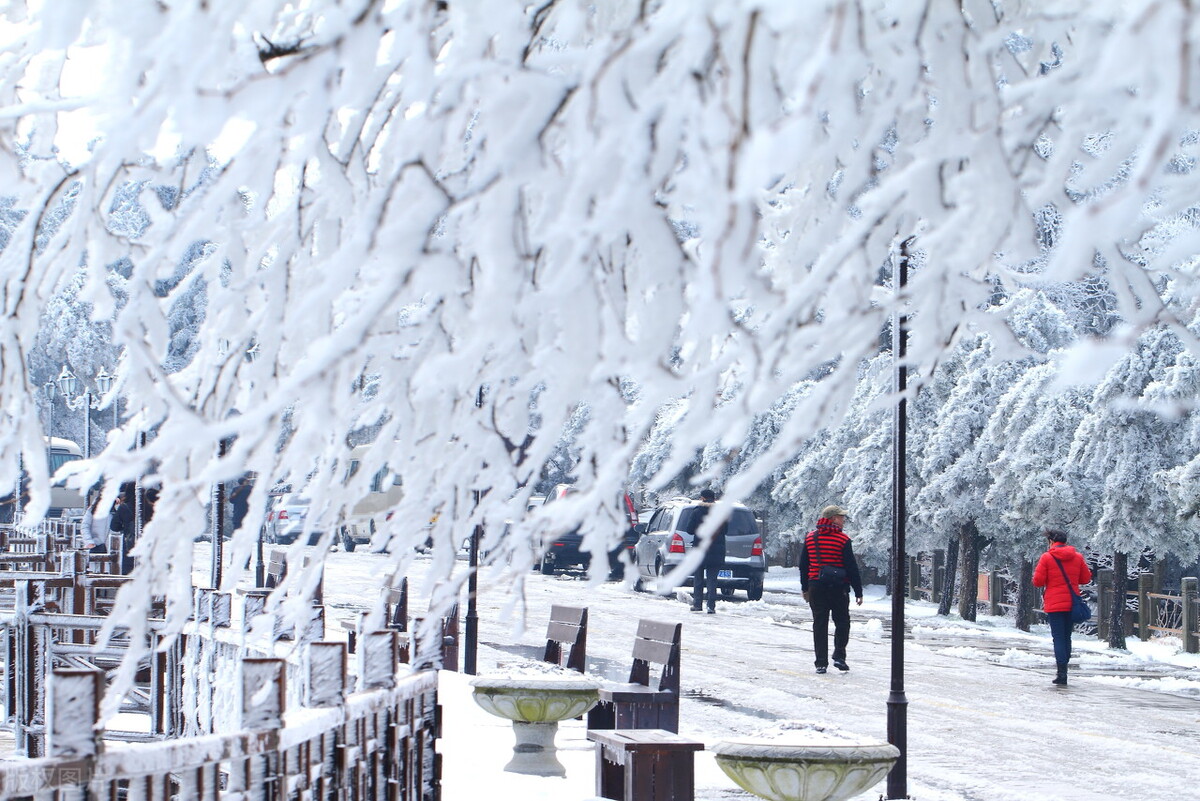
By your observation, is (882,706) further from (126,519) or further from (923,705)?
(126,519)

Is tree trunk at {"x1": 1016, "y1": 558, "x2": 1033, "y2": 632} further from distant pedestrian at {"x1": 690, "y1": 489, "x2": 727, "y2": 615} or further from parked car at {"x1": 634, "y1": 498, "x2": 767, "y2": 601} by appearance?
parked car at {"x1": 634, "y1": 498, "x2": 767, "y2": 601}

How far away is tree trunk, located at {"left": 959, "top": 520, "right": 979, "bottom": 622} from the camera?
2784 centimetres

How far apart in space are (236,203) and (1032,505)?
2248 cm

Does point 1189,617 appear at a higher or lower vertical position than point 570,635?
lower

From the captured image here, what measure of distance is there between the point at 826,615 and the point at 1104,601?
28.7 ft

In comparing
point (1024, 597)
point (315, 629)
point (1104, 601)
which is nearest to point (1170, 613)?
point (1104, 601)

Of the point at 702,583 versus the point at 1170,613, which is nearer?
the point at 1170,613

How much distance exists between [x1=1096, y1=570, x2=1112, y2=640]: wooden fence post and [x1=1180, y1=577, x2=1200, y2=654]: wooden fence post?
199 centimetres

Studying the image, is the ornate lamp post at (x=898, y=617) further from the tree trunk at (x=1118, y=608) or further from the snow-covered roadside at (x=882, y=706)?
the tree trunk at (x=1118, y=608)

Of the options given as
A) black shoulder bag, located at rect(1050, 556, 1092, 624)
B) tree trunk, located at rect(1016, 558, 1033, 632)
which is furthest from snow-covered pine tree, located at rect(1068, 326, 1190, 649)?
black shoulder bag, located at rect(1050, 556, 1092, 624)

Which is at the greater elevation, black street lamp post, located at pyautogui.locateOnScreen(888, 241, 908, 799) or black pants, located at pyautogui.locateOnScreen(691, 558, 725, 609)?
black street lamp post, located at pyautogui.locateOnScreen(888, 241, 908, 799)

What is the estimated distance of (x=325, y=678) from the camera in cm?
430

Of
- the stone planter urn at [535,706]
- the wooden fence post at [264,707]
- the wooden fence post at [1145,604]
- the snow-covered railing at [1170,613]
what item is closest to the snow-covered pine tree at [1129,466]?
the snow-covered railing at [1170,613]

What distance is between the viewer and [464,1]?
259 cm
